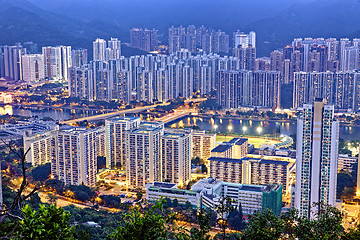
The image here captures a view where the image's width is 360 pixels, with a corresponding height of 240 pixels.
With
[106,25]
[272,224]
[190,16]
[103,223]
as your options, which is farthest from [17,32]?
[272,224]

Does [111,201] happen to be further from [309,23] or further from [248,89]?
[309,23]

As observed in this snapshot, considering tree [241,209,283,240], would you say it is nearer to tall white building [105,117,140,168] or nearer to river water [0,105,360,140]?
tall white building [105,117,140,168]

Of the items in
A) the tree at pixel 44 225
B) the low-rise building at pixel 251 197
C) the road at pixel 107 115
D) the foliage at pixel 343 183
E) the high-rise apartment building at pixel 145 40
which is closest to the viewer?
the tree at pixel 44 225

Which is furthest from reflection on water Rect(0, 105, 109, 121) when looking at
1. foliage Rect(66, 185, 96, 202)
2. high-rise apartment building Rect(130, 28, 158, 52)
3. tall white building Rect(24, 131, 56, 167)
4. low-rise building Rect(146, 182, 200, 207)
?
high-rise apartment building Rect(130, 28, 158, 52)

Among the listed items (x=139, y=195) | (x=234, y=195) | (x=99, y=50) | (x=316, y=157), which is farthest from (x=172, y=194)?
(x=99, y=50)

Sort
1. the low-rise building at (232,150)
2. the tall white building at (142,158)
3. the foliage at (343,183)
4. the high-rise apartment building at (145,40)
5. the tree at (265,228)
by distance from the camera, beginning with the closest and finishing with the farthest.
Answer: the tree at (265,228) → the foliage at (343,183) → the tall white building at (142,158) → the low-rise building at (232,150) → the high-rise apartment building at (145,40)

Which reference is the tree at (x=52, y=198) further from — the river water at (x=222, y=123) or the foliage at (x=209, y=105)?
the foliage at (x=209, y=105)

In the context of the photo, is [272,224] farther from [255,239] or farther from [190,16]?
[190,16]

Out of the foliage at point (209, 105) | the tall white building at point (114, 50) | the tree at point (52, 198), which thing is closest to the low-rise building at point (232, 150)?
the tree at point (52, 198)
